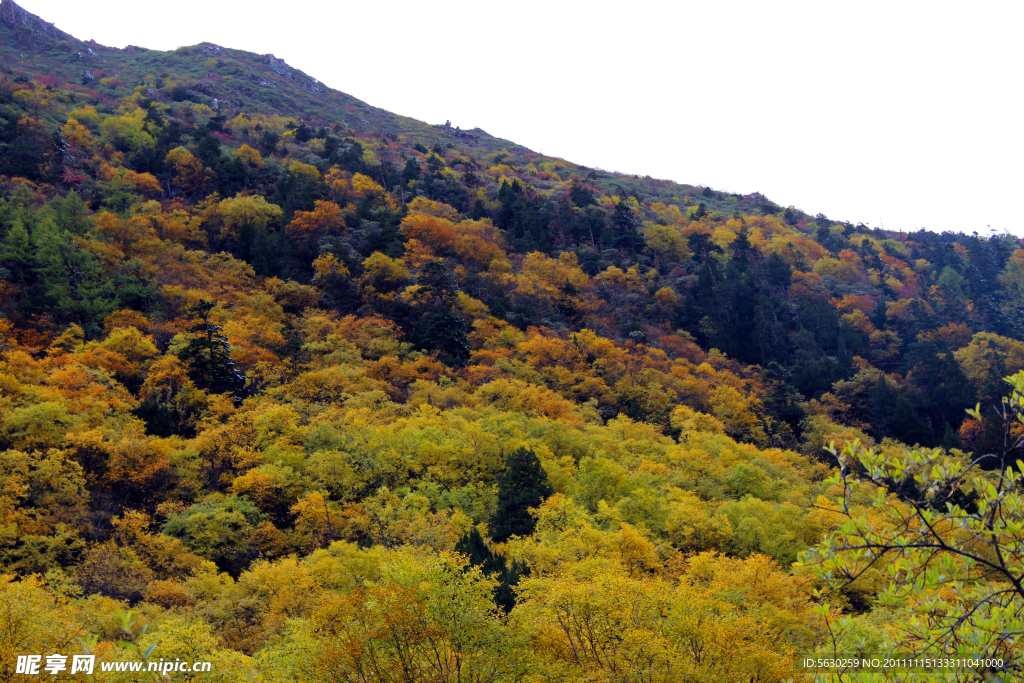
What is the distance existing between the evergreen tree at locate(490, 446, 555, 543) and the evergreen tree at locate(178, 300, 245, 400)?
2499 cm

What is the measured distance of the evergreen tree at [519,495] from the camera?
32.1 meters

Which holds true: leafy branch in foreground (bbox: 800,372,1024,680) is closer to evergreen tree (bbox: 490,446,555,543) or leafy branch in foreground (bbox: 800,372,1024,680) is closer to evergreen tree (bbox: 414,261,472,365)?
evergreen tree (bbox: 490,446,555,543)

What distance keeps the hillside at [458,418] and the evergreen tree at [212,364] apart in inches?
8.8

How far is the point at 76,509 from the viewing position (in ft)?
97.8

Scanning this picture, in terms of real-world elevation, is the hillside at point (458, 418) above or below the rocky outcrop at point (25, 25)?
below

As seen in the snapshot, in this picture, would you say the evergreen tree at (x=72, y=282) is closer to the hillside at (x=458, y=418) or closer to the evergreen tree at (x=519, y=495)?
the hillside at (x=458, y=418)

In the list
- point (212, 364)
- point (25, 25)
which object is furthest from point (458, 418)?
point (25, 25)

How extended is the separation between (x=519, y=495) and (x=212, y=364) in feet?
97.2

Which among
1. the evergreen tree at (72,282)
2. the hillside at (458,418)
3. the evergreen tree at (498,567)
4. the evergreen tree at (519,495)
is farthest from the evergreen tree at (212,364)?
the evergreen tree at (498,567)

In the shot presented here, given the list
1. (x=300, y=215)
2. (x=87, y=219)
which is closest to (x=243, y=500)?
(x=87, y=219)

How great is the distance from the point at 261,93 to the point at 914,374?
512 feet

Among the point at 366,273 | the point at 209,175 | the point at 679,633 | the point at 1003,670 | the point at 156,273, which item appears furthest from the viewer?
the point at 209,175

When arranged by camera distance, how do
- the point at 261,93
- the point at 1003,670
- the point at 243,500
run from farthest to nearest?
the point at 261,93 → the point at 243,500 → the point at 1003,670

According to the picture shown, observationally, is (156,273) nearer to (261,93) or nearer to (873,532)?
(873,532)
